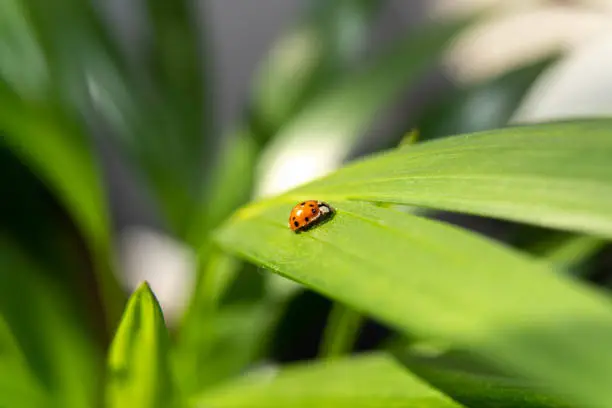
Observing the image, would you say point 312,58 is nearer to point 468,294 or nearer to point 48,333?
point 48,333

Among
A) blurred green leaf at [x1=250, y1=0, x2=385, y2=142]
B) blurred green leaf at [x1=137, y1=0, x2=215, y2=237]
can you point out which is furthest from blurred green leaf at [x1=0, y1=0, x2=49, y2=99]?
blurred green leaf at [x1=250, y1=0, x2=385, y2=142]

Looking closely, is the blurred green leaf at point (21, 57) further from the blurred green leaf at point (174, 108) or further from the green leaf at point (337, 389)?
the green leaf at point (337, 389)

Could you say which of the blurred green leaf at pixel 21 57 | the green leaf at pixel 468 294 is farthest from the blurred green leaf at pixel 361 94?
the green leaf at pixel 468 294

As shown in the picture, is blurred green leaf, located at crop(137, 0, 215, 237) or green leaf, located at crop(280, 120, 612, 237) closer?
green leaf, located at crop(280, 120, 612, 237)

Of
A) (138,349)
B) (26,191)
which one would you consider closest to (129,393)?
(138,349)

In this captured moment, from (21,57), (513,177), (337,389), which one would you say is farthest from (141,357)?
(21,57)

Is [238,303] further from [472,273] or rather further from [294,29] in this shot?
[472,273]

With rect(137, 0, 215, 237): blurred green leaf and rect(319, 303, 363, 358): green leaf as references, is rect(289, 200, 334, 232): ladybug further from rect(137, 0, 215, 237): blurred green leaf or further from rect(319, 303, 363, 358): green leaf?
rect(137, 0, 215, 237): blurred green leaf
